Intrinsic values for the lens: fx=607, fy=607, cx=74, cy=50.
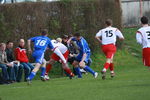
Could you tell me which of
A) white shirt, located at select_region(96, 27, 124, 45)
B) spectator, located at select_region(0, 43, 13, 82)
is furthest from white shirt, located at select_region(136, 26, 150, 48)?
A: spectator, located at select_region(0, 43, 13, 82)

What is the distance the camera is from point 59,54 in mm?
23562

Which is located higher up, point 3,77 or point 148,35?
point 148,35

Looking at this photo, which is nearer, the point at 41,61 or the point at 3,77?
the point at 41,61

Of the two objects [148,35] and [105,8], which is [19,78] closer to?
Answer: [148,35]

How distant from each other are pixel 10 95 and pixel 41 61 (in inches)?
200

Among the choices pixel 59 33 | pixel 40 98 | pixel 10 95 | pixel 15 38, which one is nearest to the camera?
pixel 40 98

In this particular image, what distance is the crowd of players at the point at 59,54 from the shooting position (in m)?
21.8

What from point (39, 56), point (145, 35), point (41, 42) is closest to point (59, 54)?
point (41, 42)

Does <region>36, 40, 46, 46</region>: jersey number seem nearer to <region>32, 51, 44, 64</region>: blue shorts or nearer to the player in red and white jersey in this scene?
<region>32, 51, 44, 64</region>: blue shorts

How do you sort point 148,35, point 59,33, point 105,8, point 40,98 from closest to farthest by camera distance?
point 40,98 → point 148,35 → point 59,33 → point 105,8

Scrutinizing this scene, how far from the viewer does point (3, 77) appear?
24.6 metres

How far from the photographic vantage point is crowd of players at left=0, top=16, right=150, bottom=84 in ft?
71.6

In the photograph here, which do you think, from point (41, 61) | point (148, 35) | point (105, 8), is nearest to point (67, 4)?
point (105, 8)

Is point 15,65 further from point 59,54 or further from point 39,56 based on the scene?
point 39,56
